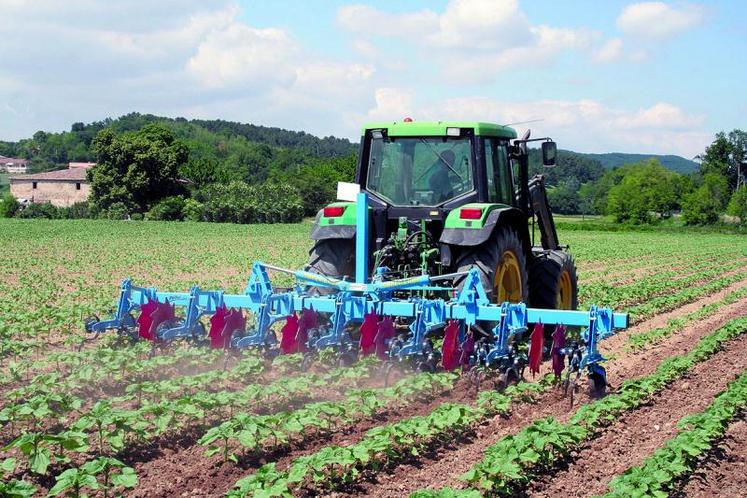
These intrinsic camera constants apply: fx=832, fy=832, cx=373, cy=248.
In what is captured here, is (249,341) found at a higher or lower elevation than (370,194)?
lower

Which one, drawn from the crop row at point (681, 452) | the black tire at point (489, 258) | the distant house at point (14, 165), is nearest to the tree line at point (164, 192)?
the black tire at point (489, 258)

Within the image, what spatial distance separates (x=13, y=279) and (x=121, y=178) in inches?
1486

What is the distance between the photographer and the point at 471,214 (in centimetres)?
786

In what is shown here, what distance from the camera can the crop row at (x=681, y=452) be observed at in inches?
180

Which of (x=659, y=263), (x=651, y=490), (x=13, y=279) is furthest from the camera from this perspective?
(x=659, y=263)

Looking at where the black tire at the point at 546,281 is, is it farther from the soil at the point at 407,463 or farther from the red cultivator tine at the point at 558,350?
the red cultivator tine at the point at 558,350

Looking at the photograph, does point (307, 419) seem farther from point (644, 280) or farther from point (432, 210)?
point (644, 280)

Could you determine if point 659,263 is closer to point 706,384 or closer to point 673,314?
point 673,314

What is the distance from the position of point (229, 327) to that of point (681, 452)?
4298 millimetres

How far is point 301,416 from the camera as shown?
5.69m

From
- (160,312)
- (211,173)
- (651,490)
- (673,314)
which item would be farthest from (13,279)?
(211,173)

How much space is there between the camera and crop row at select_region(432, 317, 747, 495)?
4680 mm

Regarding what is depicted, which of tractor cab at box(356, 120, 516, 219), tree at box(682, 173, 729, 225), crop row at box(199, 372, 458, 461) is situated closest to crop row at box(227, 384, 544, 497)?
crop row at box(199, 372, 458, 461)

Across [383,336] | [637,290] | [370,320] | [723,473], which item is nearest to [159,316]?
[370,320]
